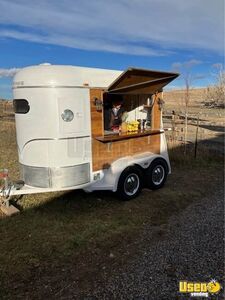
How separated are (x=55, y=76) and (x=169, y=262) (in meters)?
3.83

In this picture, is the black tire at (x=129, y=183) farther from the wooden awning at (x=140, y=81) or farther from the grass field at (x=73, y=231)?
the wooden awning at (x=140, y=81)

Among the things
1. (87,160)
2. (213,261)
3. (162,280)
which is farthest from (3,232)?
(213,261)

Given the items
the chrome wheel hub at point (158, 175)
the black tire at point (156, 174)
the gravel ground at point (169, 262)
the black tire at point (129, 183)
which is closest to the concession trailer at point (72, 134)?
the black tire at point (129, 183)

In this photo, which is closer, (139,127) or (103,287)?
(103,287)

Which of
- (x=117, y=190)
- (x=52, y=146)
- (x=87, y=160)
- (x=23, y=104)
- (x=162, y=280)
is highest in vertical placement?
(x=23, y=104)

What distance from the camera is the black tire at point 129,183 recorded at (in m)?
6.42

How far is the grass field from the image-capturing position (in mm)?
3906

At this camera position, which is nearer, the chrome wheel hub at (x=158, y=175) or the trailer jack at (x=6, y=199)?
the trailer jack at (x=6, y=199)

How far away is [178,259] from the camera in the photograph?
4.32 m

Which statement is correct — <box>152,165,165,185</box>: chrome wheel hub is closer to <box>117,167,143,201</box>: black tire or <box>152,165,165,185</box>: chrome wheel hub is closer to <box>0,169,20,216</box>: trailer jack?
<box>117,167,143,201</box>: black tire

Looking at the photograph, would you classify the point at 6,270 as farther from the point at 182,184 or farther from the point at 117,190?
the point at 182,184

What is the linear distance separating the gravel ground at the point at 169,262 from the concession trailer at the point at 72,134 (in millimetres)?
1651

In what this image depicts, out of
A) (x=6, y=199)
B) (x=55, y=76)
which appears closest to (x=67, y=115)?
(x=55, y=76)

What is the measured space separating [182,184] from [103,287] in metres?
4.97
